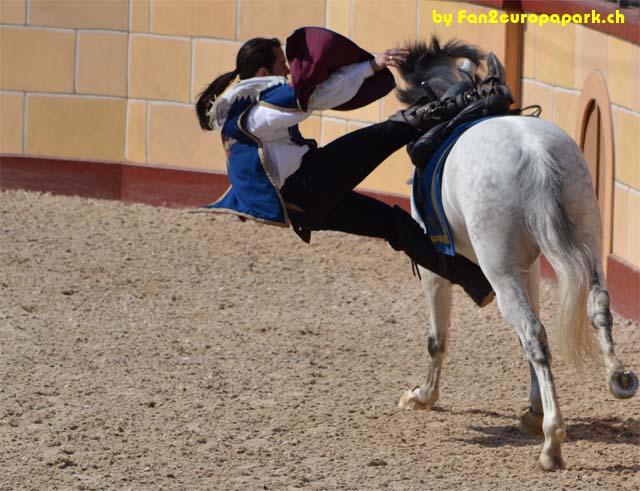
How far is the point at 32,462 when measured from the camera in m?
4.74

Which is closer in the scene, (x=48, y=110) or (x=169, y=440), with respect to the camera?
(x=169, y=440)

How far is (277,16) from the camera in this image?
8.93 meters

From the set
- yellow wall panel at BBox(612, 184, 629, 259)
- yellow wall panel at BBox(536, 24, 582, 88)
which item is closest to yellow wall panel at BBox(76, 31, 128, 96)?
yellow wall panel at BBox(536, 24, 582, 88)

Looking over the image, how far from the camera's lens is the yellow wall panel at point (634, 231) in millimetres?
6844

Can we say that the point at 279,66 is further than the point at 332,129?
No

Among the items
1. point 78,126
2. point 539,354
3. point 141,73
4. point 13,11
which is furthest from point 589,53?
point 13,11

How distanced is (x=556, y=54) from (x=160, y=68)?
290 centimetres

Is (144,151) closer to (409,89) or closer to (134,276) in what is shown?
(134,276)

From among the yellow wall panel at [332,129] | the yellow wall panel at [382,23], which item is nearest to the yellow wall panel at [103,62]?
the yellow wall panel at [332,129]

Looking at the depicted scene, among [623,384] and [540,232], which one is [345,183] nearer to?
[540,232]

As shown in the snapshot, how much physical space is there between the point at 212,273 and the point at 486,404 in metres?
2.49

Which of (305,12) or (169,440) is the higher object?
(305,12)

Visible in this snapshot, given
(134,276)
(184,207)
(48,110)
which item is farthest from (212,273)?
(48,110)

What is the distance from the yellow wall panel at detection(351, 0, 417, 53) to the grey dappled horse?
369 cm
